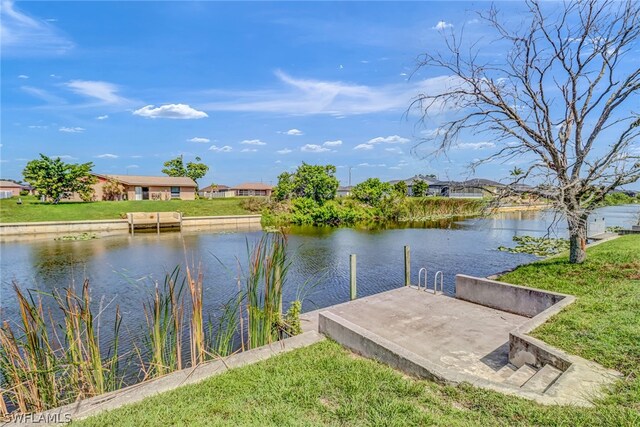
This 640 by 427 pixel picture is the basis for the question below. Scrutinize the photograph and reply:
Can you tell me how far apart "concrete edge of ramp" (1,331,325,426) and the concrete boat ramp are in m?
0.99

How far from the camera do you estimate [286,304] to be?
356 inches

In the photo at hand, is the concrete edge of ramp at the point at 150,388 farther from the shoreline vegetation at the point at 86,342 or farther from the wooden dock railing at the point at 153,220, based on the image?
the wooden dock railing at the point at 153,220

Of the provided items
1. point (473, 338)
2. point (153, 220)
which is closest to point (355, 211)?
→ point (153, 220)

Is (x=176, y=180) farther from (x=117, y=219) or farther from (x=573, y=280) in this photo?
(x=573, y=280)

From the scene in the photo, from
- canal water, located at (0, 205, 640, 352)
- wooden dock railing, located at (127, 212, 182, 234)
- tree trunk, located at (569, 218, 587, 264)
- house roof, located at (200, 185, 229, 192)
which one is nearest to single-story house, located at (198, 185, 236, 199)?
house roof, located at (200, 185, 229, 192)

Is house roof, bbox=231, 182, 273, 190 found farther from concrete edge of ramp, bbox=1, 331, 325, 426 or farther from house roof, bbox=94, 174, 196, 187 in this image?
concrete edge of ramp, bbox=1, 331, 325, 426

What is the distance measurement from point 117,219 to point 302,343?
95.7ft

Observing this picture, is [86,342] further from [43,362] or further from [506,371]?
[506,371]

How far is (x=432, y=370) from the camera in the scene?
362cm

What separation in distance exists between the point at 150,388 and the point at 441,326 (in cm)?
486

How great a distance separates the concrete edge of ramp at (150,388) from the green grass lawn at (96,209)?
1184 inches

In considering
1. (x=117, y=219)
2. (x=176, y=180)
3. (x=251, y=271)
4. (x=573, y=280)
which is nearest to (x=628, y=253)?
(x=573, y=280)

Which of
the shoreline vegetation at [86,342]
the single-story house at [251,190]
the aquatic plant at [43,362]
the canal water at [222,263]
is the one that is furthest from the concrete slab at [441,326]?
the single-story house at [251,190]

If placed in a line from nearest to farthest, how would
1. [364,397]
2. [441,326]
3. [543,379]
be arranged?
1. [364,397]
2. [543,379]
3. [441,326]
